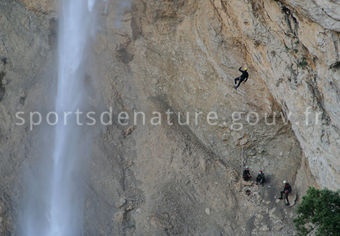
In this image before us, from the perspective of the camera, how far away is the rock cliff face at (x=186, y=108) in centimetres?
1888

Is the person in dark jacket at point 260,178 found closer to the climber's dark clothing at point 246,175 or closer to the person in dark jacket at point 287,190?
the climber's dark clothing at point 246,175

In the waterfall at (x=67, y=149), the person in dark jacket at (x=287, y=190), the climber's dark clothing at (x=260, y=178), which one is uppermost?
the waterfall at (x=67, y=149)

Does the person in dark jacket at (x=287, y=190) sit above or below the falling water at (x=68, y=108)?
below

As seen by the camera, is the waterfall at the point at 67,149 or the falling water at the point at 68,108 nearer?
the waterfall at the point at 67,149

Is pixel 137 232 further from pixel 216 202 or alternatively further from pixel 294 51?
pixel 294 51

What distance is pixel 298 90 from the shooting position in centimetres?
1855

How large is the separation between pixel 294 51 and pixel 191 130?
7.60 metres

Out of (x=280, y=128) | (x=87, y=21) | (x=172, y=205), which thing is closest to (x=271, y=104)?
(x=280, y=128)

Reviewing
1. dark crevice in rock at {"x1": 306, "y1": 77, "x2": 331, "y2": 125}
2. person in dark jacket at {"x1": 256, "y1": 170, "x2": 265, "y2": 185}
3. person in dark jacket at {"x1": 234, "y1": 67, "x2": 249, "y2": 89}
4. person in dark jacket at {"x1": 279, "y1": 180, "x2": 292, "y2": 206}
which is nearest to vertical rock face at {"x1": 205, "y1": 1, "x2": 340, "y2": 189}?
dark crevice in rock at {"x1": 306, "y1": 77, "x2": 331, "y2": 125}

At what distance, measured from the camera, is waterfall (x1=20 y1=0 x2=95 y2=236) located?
21.6 meters

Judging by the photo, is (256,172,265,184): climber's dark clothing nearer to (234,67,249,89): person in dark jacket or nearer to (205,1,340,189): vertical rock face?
(205,1,340,189): vertical rock face

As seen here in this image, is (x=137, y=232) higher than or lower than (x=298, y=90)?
lower

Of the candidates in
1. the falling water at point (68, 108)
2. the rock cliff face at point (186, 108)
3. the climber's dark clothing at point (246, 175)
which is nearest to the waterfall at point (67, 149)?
the falling water at point (68, 108)

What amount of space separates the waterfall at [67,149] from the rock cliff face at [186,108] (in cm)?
61
